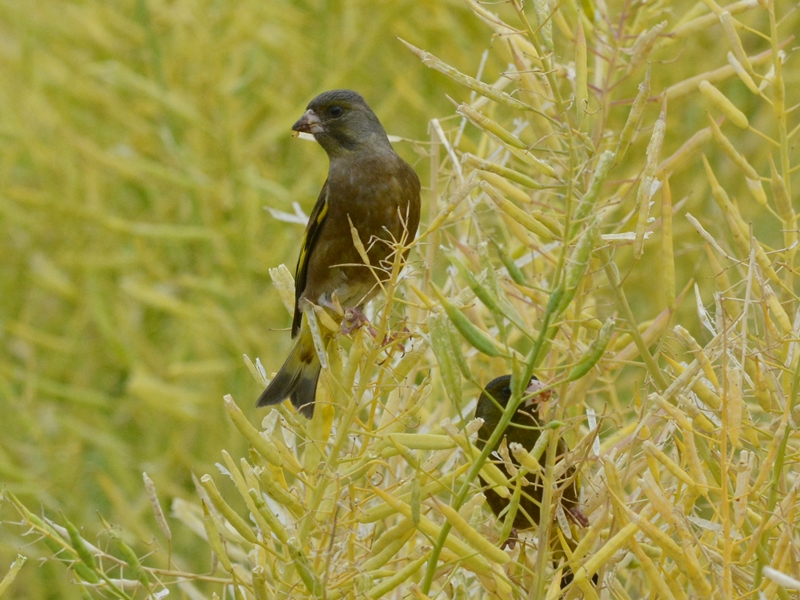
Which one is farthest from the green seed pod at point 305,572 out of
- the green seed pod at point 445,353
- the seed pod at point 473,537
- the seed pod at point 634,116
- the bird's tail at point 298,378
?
the bird's tail at point 298,378

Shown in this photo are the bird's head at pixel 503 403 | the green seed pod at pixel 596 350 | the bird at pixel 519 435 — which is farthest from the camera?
the bird's head at pixel 503 403

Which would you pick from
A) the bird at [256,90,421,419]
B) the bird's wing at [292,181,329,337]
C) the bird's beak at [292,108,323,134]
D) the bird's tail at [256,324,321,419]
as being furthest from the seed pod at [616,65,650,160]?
the bird's beak at [292,108,323,134]

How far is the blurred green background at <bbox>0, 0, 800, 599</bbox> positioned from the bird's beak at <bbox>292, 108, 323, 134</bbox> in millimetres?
1107

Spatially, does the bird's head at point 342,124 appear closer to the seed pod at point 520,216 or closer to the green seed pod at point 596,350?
the seed pod at point 520,216

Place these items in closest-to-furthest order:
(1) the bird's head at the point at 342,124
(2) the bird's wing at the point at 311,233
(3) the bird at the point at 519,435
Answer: (3) the bird at the point at 519,435 < (2) the bird's wing at the point at 311,233 < (1) the bird's head at the point at 342,124

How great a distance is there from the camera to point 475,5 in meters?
1.63

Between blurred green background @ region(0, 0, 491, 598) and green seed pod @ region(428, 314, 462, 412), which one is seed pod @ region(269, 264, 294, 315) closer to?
green seed pod @ region(428, 314, 462, 412)

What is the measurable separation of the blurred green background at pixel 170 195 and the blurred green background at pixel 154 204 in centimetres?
1

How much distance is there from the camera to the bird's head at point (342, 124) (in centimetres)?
291

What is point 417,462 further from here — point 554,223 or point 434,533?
point 554,223

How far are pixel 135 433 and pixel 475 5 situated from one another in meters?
4.18

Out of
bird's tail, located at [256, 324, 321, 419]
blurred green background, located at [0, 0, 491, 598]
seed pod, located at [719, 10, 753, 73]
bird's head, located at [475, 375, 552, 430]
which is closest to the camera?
seed pod, located at [719, 10, 753, 73]

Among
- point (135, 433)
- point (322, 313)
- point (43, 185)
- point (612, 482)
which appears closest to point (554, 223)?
point (612, 482)

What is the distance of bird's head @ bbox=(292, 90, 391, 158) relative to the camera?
9.54 feet
